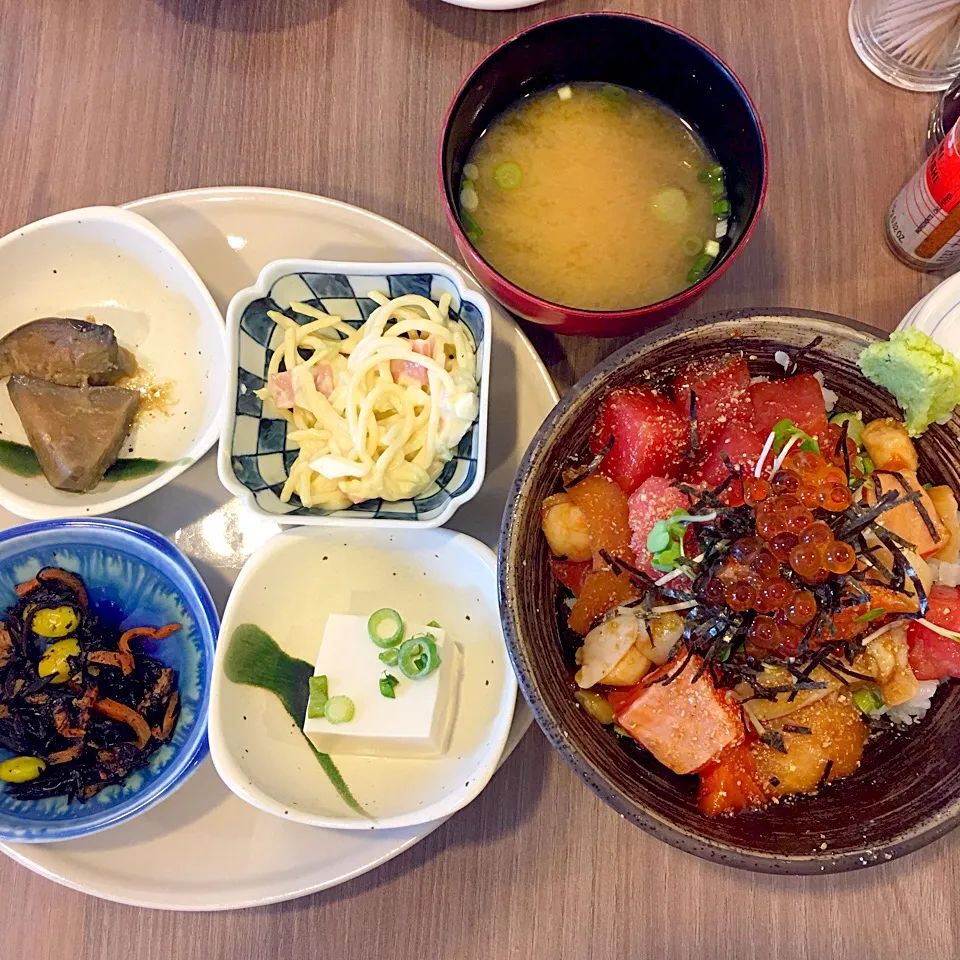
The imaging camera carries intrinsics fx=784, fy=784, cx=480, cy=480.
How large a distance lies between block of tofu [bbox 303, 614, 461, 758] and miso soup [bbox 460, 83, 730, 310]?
2.62 feet

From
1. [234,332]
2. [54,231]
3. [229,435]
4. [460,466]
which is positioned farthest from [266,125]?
Answer: [460,466]

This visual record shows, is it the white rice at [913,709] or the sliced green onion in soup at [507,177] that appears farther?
the sliced green onion in soup at [507,177]

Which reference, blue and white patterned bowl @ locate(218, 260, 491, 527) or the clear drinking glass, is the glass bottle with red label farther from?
blue and white patterned bowl @ locate(218, 260, 491, 527)

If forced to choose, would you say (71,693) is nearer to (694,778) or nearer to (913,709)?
(694,778)

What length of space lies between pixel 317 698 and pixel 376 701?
4.6 inches

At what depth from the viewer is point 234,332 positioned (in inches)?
60.3

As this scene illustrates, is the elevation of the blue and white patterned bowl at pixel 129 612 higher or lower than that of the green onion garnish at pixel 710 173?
lower

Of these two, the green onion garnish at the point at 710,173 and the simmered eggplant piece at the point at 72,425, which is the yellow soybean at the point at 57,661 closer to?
the simmered eggplant piece at the point at 72,425

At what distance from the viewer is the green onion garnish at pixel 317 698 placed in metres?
1.56

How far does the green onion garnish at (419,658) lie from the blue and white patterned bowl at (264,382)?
0.25m

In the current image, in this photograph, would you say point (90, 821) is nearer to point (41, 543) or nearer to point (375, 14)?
point (41, 543)

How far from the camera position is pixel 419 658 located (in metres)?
1.55

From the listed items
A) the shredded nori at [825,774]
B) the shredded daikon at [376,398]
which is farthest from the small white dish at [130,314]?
the shredded nori at [825,774]

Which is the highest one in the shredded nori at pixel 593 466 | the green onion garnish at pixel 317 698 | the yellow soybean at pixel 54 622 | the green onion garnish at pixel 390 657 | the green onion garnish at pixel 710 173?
the green onion garnish at pixel 710 173
